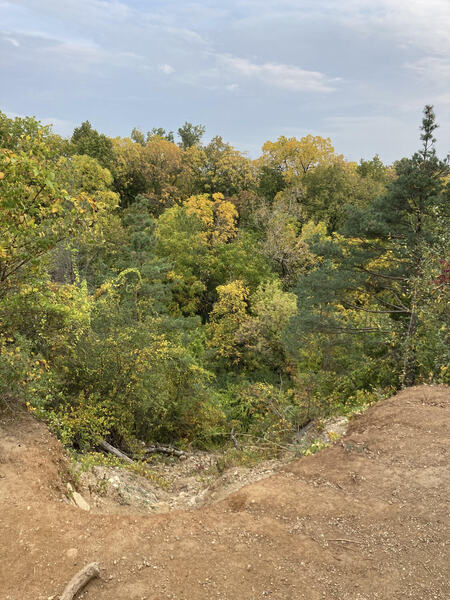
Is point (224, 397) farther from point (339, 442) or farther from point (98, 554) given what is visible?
point (98, 554)

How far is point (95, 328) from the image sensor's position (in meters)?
13.3

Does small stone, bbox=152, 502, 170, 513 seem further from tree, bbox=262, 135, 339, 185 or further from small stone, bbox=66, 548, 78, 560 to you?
tree, bbox=262, 135, 339, 185

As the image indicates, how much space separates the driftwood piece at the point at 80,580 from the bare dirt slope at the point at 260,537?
98mm

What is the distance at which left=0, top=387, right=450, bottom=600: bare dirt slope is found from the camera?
4551mm

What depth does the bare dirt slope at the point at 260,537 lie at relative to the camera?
4551 mm

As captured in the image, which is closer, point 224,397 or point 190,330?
point 224,397

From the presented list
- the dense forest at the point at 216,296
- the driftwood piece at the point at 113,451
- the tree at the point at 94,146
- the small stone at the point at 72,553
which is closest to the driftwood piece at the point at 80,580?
the small stone at the point at 72,553

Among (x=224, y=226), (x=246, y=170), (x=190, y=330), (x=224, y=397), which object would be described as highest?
(x=246, y=170)

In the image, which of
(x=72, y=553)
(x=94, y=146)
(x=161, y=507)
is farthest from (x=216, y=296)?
(x=72, y=553)

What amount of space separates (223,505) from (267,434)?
442 centimetres

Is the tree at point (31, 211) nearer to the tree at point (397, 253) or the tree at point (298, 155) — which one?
the tree at point (397, 253)

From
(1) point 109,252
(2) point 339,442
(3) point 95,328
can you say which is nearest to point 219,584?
(2) point 339,442

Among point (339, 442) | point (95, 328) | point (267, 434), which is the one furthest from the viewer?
point (95, 328)

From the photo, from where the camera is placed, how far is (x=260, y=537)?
5.27 m
